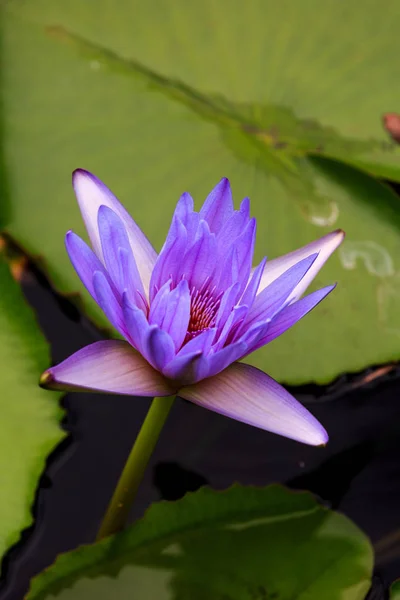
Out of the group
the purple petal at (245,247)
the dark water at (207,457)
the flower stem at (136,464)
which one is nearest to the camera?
the purple petal at (245,247)

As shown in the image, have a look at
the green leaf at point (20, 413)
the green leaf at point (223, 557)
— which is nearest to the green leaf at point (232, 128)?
the green leaf at point (20, 413)

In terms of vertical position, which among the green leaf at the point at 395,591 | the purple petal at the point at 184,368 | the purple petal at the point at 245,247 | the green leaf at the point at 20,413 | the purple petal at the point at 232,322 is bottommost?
the green leaf at the point at 20,413

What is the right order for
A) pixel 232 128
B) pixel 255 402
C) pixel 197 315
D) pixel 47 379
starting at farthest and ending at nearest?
pixel 232 128 → pixel 197 315 → pixel 255 402 → pixel 47 379

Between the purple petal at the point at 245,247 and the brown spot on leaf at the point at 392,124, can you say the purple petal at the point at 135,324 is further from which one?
the brown spot on leaf at the point at 392,124

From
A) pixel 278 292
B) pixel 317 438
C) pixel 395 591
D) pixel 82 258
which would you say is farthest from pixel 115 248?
pixel 395 591

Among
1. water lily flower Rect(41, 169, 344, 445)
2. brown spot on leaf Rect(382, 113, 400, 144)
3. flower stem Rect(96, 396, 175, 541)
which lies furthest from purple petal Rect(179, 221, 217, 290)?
brown spot on leaf Rect(382, 113, 400, 144)

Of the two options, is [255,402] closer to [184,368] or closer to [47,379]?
[184,368]
